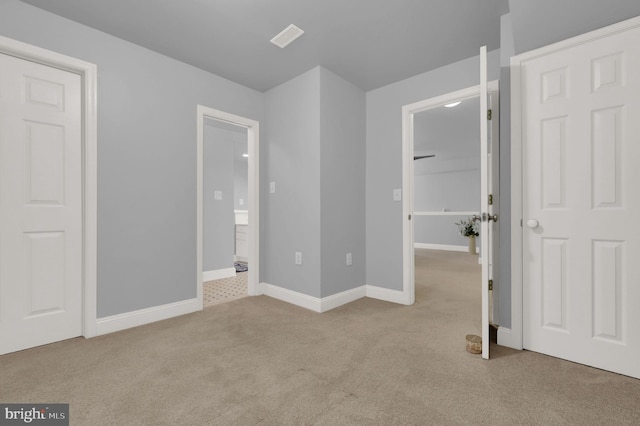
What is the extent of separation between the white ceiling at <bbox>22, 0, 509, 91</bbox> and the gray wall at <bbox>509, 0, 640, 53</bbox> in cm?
32

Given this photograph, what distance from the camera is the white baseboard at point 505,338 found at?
2.09 meters

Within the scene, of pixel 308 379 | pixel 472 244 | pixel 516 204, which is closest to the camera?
pixel 308 379

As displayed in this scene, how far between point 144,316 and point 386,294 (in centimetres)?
244

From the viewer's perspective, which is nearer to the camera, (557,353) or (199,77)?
(557,353)

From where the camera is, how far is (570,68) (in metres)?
1.90

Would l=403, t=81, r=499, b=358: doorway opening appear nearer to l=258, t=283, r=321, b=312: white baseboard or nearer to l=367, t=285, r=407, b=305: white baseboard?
l=367, t=285, r=407, b=305: white baseboard

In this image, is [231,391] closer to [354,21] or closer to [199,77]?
[354,21]

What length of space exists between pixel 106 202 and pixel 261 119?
1915mm

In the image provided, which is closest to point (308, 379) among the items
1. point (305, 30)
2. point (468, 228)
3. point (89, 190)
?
point (89, 190)

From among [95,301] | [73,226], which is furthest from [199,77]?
[95,301]

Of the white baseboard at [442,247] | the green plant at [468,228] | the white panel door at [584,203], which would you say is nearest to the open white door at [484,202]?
the white panel door at [584,203]

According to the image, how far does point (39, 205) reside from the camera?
2184 millimetres

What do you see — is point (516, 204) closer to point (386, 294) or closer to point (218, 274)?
point (386, 294)

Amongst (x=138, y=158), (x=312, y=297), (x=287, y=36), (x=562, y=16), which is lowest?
(x=312, y=297)
